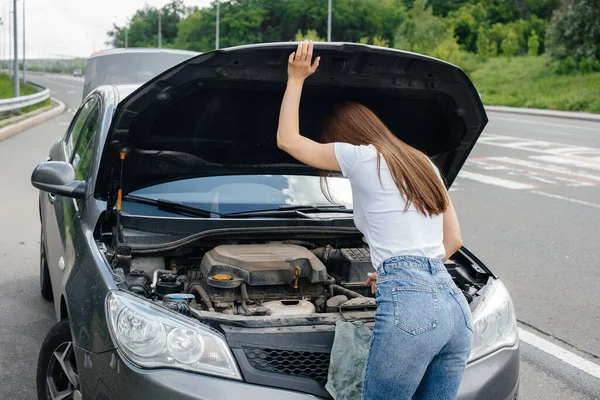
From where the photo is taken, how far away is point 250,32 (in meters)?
80.5

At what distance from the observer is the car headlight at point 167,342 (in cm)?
274

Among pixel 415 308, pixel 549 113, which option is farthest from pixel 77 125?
pixel 549 113

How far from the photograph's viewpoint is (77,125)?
5.43 m

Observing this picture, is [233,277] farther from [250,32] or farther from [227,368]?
[250,32]

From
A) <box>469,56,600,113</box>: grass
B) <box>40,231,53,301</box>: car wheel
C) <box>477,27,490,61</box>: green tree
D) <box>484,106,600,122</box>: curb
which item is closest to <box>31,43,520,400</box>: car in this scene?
<box>40,231,53,301</box>: car wheel

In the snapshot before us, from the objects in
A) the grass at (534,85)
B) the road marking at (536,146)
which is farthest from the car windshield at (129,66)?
the grass at (534,85)

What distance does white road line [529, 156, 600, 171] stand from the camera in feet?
46.0

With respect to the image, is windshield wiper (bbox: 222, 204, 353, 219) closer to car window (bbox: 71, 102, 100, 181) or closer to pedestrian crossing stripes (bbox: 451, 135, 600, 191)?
car window (bbox: 71, 102, 100, 181)

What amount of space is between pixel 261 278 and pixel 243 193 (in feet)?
3.05

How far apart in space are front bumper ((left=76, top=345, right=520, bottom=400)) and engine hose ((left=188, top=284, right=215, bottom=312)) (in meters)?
0.55

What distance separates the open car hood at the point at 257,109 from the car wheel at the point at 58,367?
74cm

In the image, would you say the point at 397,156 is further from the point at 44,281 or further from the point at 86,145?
the point at 44,281

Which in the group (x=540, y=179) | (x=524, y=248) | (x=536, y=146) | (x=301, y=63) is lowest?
(x=536, y=146)

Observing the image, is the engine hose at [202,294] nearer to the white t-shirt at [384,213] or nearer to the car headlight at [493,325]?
the white t-shirt at [384,213]
